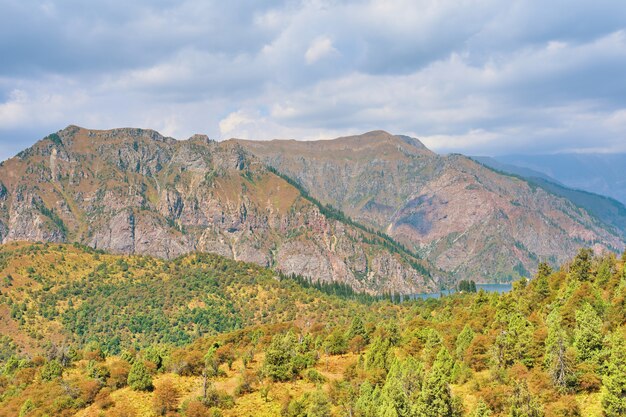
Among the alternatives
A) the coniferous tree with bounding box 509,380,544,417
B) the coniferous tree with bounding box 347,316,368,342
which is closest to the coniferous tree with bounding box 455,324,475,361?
the coniferous tree with bounding box 347,316,368,342

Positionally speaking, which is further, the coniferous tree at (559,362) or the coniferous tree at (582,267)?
the coniferous tree at (582,267)

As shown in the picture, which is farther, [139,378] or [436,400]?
[139,378]

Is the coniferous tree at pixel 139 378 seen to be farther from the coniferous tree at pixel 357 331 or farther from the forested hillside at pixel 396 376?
the coniferous tree at pixel 357 331

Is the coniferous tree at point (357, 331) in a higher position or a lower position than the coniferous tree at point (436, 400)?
lower

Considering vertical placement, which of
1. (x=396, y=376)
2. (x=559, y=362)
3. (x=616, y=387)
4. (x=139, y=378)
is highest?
(x=559, y=362)

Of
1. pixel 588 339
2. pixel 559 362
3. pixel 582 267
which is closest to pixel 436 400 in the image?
pixel 559 362

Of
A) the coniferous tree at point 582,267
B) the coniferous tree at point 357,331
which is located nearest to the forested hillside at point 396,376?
the coniferous tree at point 357,331

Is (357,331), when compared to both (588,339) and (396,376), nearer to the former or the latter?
(396,376)

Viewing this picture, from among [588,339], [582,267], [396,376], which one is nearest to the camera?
[588,339]

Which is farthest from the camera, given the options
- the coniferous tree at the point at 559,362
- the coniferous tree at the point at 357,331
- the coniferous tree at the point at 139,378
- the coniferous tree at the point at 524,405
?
the coniferous tree at the point at 357,331

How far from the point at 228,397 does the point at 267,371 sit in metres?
13.7

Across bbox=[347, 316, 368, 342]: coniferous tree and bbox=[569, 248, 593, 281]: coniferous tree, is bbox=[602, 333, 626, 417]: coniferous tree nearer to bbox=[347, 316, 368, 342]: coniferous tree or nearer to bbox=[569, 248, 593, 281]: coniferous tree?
bbox=[569, 248, 593, 281]: coniferous tree

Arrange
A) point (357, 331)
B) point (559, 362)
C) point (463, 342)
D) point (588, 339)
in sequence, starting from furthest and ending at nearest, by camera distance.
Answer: point (357, 331) < point (463, 342) < point (588, 339) < point (559, 362)

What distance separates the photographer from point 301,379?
106875 mm
